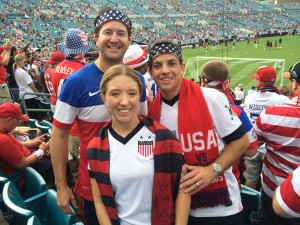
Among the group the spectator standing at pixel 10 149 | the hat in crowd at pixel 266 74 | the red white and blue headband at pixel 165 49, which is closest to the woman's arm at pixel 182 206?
the red white and blue headband at pixel 165 49

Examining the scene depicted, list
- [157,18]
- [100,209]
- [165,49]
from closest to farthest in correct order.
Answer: [100,209] → [165,49] → [157,18]

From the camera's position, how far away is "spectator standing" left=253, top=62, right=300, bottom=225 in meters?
2.30

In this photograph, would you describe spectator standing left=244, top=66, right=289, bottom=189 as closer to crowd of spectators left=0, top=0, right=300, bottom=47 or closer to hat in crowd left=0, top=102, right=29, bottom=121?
hat in crowd left=0, top=102, right=29, bottom=121

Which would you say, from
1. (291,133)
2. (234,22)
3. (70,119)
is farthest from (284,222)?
(234,22)

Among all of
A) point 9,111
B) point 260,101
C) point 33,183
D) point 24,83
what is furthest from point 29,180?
point 24,83

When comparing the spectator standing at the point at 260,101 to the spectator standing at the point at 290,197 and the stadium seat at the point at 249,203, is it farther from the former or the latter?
the spectator standing at the point at 290,197

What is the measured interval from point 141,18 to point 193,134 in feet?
165

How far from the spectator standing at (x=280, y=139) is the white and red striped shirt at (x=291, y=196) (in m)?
0.96

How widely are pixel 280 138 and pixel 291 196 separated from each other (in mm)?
1044

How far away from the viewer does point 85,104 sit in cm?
200

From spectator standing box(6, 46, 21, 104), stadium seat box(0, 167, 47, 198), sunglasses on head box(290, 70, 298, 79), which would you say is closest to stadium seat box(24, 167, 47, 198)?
stadium seat box(0, 167, 47, 198)

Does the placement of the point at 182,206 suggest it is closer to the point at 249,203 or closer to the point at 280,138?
the point at 280,138

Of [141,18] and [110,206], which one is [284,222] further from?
[141,18]

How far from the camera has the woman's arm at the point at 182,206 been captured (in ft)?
5.53
